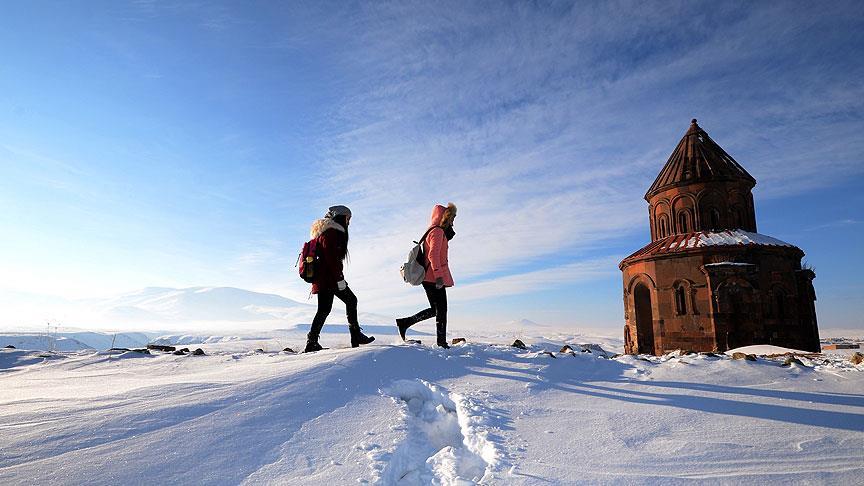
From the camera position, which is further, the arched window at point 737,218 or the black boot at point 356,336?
the arched window at point 737,218

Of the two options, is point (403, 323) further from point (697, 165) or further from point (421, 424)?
point (697, 165)

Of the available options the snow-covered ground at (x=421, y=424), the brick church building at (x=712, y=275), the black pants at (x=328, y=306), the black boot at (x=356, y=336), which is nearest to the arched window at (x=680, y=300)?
the brick church building at (x=712, y=275)

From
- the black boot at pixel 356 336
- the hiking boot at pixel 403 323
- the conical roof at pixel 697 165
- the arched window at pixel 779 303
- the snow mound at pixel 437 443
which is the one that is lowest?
the snow mound at pixel 437 443

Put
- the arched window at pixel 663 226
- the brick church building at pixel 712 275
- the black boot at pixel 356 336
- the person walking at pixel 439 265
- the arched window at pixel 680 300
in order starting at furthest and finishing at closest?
the arched window at pixel 663 226
the arched window at pixel 680 300
the brick church building at pixel 712 275
the black boot at pixel 356 336
the person walking at pixel 439 265

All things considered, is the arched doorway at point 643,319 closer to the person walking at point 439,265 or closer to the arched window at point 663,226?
the arched window at point 663,226

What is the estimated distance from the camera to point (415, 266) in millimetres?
6535

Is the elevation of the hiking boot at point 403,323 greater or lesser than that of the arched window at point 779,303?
lesser

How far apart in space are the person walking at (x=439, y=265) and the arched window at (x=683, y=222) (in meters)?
14.1

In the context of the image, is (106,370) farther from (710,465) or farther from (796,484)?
(796,484)

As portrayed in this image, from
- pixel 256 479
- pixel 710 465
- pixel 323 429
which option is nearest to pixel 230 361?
pixel 323 429

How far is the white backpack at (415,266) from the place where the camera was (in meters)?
6.50

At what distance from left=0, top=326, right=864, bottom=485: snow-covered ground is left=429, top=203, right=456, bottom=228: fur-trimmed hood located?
1926mm

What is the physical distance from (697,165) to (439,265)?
15.2 meters

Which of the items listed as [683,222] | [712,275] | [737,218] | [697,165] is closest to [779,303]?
[712,275]
